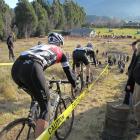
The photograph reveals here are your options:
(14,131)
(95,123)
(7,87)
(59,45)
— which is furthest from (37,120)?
(7,87)

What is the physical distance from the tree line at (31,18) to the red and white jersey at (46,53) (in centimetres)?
5075

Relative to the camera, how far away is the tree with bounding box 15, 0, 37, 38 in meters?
67.8

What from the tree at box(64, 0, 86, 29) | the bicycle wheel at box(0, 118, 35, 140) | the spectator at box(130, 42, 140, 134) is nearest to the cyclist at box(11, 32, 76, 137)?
the bicycle wheel at box(0, 118, 35, 140)

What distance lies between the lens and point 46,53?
266 inches

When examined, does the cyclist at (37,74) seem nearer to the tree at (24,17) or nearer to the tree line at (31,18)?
the tree line at (31,18)

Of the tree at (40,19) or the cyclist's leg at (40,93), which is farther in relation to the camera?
the tree at (40,19)

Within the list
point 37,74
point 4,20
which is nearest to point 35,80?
point 37,74

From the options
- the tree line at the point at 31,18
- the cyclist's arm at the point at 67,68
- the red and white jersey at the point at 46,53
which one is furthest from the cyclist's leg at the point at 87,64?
the tree line at the point at 31,18

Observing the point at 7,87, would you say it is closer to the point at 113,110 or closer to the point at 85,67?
the point at 85,67

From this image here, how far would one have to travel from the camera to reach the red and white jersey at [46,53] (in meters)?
6.63

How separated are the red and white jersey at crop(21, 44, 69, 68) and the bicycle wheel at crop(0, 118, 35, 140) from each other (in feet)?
3.37

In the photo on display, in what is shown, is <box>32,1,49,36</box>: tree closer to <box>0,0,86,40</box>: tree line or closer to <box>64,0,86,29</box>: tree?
<box>0,0,86,40</box>: tree line

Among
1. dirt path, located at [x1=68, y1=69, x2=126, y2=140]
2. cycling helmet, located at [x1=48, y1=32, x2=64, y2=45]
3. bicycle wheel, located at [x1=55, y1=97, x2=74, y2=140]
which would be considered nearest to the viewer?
cycling helmet, located at [x1=48, y1=32, x2=64, y2=45]

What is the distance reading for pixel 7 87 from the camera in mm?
12977
